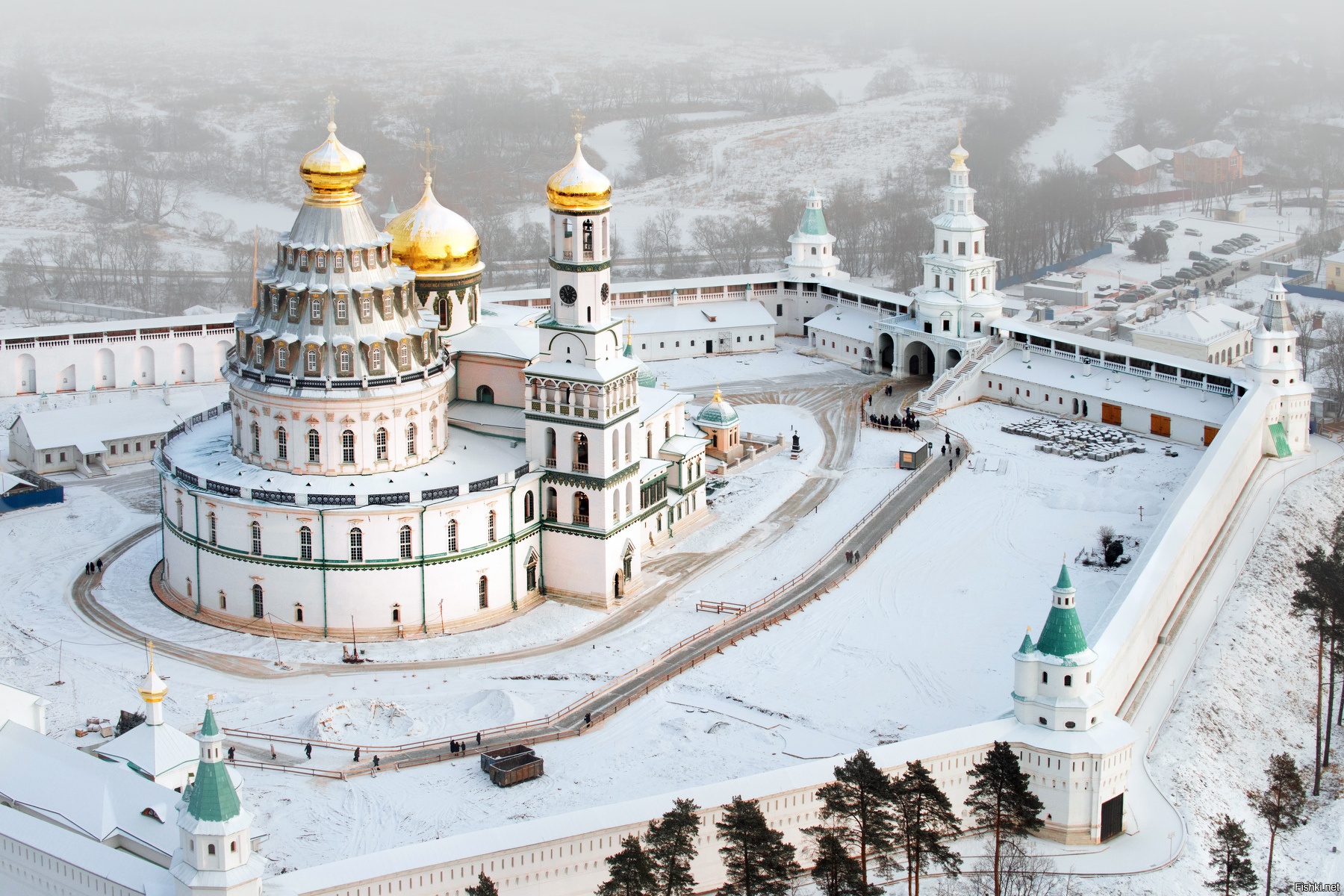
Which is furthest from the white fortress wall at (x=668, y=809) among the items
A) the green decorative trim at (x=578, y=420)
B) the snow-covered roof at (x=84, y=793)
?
the green decorative trim at (x=578, y=420)

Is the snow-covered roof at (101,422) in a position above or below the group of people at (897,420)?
above

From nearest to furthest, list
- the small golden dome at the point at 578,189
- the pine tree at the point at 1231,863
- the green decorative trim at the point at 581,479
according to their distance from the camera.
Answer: the pine tree at the point at 1231,863
the small golden dome at the point at 578,189
the green decorative trim at the point at 581,479

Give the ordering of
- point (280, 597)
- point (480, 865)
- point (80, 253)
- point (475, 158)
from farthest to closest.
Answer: point (475, 158), point (80, 253), point (280, 597), point (480, 865)

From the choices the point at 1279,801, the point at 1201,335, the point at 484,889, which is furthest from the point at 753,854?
the point at 1201,335

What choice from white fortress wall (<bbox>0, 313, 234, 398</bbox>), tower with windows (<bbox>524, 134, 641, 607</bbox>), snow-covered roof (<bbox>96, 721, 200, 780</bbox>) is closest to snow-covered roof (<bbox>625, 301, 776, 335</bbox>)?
white fortress wall (<bbox>0, 313, 234, 398</bbox>)

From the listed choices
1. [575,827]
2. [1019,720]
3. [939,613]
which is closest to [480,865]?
[575,827]

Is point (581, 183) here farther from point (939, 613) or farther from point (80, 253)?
point (80, 253)

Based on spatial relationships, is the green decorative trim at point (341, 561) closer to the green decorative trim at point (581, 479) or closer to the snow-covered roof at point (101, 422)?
the green decorative trim at point (581, 479)
